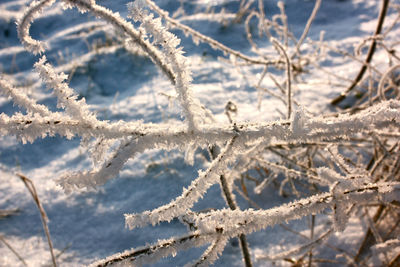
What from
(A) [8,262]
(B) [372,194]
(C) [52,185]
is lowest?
(B) [372,194]

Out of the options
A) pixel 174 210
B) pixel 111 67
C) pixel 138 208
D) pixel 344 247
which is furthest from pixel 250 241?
pixel 111 67

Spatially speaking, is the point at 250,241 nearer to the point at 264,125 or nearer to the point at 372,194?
the point at 372,194

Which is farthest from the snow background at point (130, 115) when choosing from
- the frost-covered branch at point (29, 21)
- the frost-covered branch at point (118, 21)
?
the frost-covered branch at point (29, 21)

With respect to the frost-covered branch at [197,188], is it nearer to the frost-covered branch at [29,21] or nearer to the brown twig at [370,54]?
the frost-covered branch at [29,21]

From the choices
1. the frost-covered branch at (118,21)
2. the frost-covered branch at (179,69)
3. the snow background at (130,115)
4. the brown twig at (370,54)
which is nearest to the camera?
the frost-covered branch at (179,69)

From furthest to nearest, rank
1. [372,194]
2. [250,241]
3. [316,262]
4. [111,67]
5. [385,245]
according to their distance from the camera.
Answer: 1. [111,67]
2. [250,241]
3. [316,262]
4. [385,245]
5. [372,194]

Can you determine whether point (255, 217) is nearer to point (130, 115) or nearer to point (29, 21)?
point (29, 21)

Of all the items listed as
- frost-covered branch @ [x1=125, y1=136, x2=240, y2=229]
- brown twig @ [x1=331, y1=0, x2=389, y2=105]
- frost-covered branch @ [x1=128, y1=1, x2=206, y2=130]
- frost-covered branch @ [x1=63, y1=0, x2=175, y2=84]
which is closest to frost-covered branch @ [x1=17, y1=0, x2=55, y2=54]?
frost-covered branch @ [x1=63, y1=0, x2=175, y2=84]

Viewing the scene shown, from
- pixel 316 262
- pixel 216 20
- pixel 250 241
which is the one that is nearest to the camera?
pixel 316 262

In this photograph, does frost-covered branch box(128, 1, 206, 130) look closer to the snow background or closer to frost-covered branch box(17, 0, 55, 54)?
the snow background
